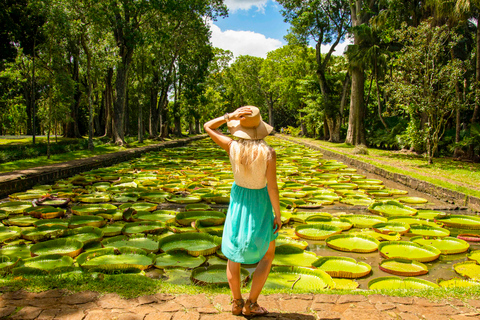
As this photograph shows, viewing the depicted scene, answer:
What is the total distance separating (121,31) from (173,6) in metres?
3.18

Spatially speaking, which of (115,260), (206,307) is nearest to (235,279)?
(206,307)

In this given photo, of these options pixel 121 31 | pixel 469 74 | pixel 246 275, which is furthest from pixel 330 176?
pixel 121 31

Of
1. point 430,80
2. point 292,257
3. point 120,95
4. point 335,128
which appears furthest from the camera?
point 335,128

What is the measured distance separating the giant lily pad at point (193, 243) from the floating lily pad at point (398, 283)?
174cm

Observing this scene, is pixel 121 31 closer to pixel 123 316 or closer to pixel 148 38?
pixel 148 38

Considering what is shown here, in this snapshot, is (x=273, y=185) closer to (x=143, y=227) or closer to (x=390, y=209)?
(x=143, y=227)

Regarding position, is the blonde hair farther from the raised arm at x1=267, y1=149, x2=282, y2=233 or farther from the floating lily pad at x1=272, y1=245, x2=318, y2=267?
the floating lily pad at x1=272, y1=245, x2=318, y2=267

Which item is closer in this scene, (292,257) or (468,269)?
(468,269)

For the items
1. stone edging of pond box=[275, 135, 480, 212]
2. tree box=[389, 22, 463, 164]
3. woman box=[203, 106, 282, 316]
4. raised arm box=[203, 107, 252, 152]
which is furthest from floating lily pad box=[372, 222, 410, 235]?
tree box=[389, 22, 463, 164]

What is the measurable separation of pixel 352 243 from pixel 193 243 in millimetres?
2004

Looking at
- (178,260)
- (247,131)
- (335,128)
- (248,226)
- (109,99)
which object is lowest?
(178,260)

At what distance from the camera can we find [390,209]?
566 cm

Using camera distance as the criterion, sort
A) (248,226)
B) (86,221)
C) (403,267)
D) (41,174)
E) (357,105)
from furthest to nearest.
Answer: (357,105)
(41,174)
(86,221)
(403,267)
(248,226)

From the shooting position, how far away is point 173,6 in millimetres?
15312
